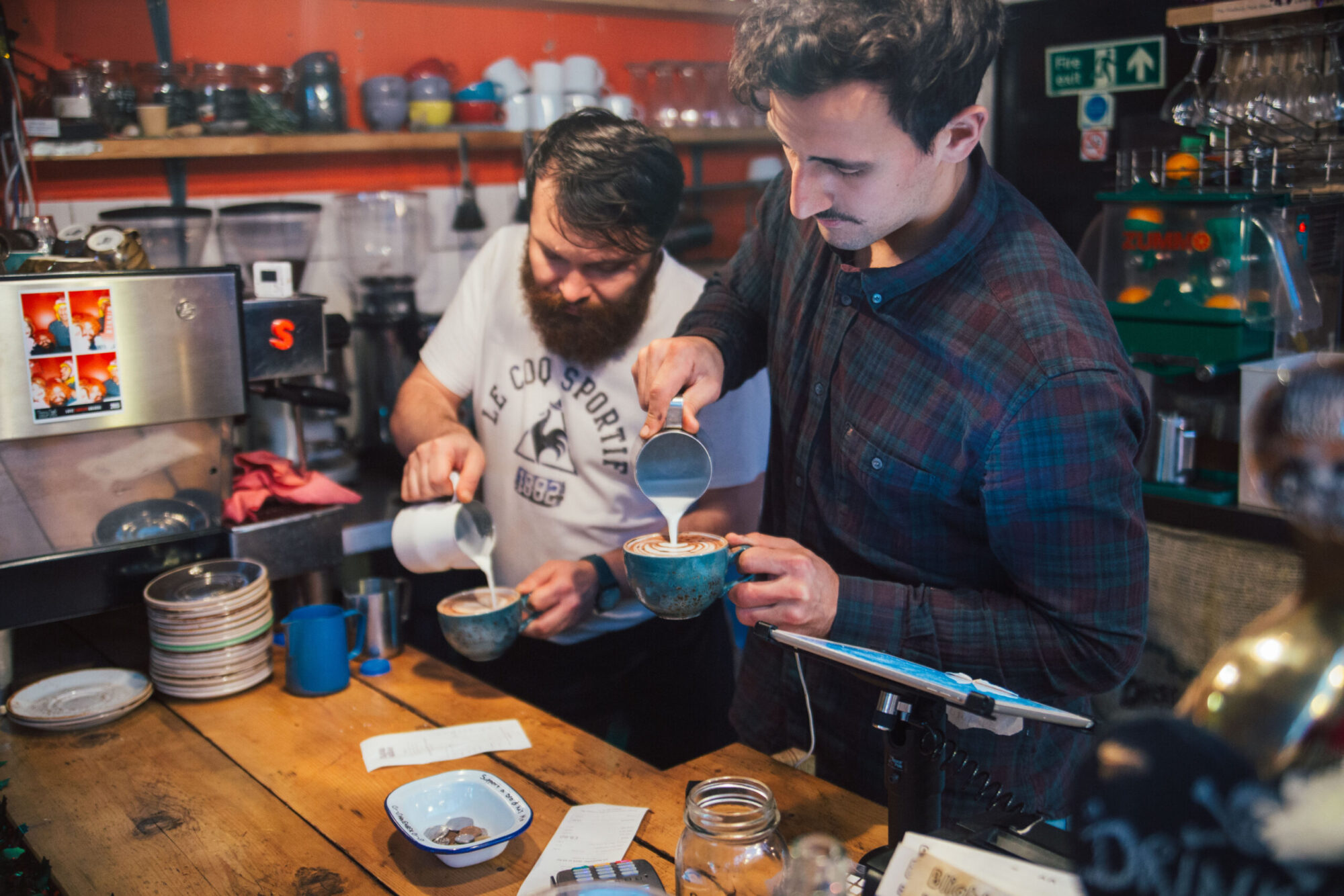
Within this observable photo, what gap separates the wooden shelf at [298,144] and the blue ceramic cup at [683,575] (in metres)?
1.83

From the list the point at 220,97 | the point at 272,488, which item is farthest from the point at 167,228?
the point at 272,488

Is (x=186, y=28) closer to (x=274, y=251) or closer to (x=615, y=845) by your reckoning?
(x=274, y=251)

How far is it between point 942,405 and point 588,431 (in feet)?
2.92

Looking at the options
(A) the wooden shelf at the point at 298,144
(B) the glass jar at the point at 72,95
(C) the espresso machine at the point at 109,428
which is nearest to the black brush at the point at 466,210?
(A) the wooden shelf at the point at 298,144

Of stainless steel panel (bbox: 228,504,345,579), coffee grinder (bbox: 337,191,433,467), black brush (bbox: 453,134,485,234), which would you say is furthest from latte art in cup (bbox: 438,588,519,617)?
black brush (bbox: 453,134,485,234)

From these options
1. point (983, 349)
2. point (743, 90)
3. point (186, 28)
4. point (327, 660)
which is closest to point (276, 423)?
point (327, 660)

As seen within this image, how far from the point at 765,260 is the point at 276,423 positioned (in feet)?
4.23

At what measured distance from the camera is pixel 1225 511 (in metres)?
2.62

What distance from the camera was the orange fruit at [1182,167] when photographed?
8.70 ft

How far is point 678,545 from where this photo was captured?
131 cm

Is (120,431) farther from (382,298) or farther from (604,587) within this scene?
(382,298)

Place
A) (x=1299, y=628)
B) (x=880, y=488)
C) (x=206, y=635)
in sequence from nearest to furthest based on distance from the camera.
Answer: (x=1299, y=628)
(x=880, y=488)
(x=206, y=635)

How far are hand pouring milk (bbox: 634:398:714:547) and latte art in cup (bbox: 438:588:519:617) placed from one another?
34 cm

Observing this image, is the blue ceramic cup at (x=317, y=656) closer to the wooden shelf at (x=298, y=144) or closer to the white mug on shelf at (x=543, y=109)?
the wooden shelf at (x=298, y=144)
